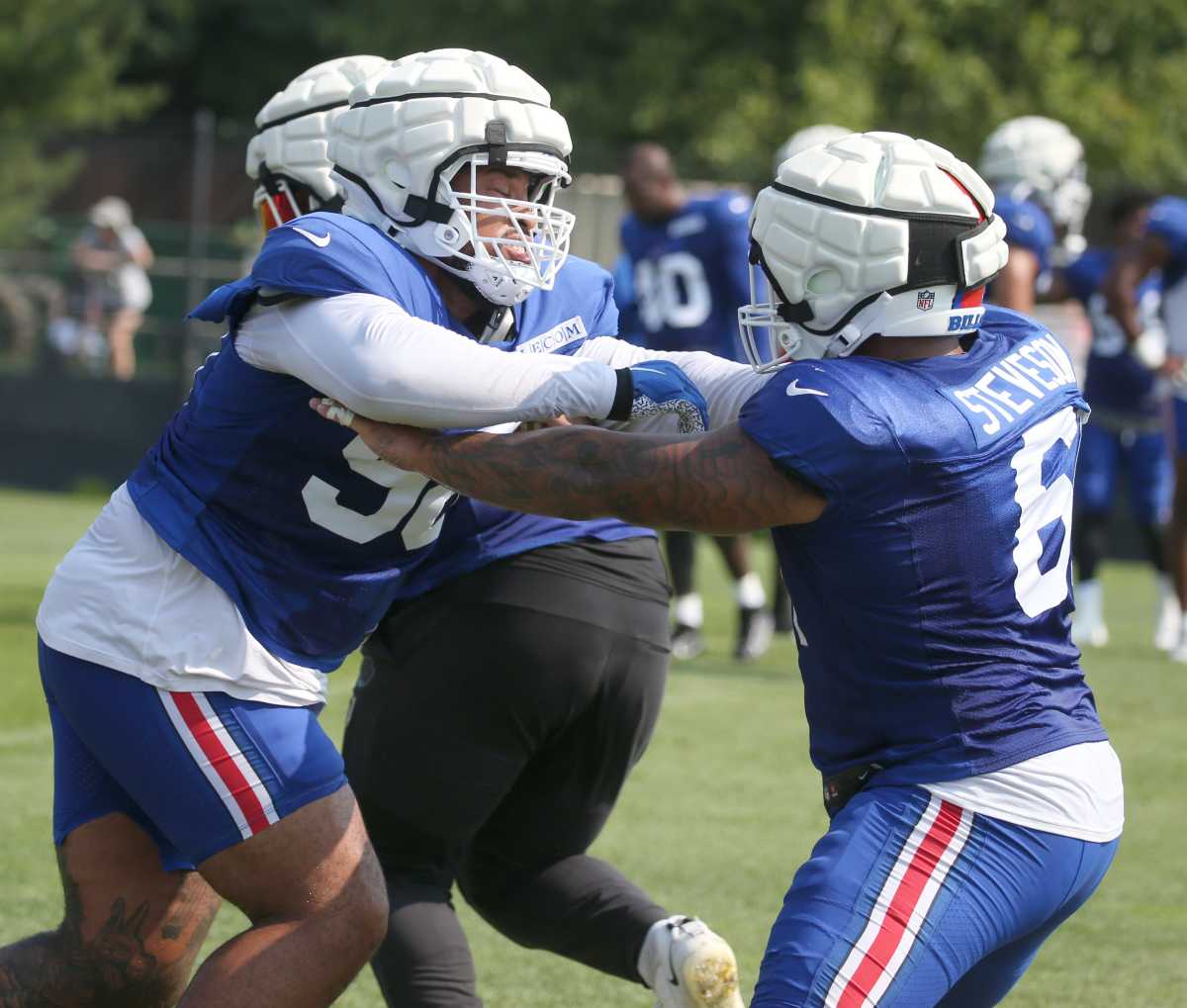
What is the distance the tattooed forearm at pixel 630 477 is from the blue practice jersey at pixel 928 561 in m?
0.05

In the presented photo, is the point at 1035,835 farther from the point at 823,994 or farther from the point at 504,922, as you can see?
the point at 504,922

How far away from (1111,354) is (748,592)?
3068 millimetres

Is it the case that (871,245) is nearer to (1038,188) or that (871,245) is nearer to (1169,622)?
(1038,188)

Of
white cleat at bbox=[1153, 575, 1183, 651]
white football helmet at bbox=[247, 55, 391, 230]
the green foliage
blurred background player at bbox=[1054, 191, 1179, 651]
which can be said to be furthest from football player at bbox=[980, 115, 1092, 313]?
the green foliage

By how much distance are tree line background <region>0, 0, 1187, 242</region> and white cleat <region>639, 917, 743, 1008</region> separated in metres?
13.8

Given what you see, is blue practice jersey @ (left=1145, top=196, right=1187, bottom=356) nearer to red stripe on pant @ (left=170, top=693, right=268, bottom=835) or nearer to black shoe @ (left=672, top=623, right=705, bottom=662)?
black shoe @ (left=672, top=623, right=705, bottom=662)

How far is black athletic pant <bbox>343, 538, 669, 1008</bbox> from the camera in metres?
3.52

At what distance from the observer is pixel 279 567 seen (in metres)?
3.15

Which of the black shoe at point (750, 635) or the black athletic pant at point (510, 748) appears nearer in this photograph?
the black athletic pant at point (510, 748)

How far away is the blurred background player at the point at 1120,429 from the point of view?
9.30m

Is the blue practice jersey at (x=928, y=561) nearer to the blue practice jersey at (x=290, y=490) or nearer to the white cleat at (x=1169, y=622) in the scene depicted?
the blue practice jersey at (x=290, y=490)

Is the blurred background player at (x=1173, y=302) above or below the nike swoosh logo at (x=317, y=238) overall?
below

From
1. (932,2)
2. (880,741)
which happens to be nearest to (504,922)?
(880,741)

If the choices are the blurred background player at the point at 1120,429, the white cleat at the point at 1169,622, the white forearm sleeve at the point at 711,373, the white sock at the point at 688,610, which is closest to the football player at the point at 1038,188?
the blurred background player at the point at 1120,429
